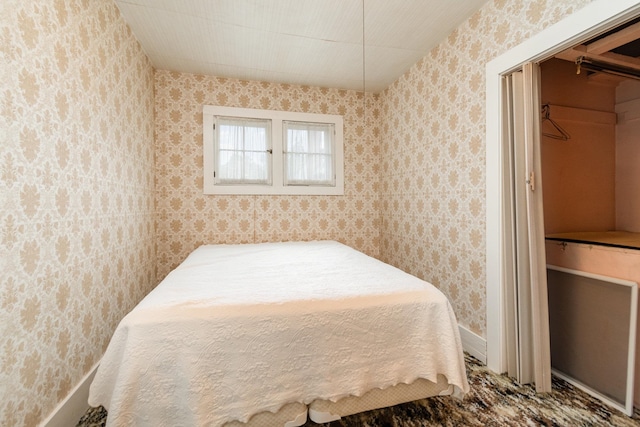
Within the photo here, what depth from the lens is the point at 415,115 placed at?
8.76 feet

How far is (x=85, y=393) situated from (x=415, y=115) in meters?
3.22

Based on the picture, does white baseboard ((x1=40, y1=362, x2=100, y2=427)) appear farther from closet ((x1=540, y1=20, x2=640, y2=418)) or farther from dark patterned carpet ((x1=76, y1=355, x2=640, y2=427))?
closet ((x1=540, y1=20, x2=640, y2=418))

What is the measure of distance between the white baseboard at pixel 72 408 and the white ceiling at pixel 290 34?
7.88 feet

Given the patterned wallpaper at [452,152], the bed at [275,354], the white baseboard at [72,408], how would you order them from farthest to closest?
the patterned wallpaper at [452,152], the white baseboard at [72,408], the bed at [275,354]

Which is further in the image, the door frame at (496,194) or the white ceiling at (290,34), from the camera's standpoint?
the white ceiling at (290,34)

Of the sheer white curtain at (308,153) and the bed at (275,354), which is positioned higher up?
the sheer white curtain at (308,153)

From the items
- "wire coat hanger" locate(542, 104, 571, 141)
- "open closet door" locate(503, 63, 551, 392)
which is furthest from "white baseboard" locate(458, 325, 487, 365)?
"wire coat hanger" locate(542, 104, 571, 141)

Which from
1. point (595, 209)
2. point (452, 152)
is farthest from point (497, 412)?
point (595, 209)

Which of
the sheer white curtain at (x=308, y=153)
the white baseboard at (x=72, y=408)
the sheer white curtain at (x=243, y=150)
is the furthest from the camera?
the sheer white curtain at (x=308, y=153)

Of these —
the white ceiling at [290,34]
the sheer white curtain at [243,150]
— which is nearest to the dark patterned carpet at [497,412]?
the sheer white curtain at [243,150]

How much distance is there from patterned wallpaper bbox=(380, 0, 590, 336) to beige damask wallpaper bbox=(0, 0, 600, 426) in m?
0.01

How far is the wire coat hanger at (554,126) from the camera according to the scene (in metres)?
2.10

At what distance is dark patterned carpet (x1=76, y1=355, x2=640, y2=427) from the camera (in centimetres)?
135

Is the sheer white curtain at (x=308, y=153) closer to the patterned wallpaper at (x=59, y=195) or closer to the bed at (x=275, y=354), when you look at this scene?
the patterned wallpaper at (x=59, y=195)
